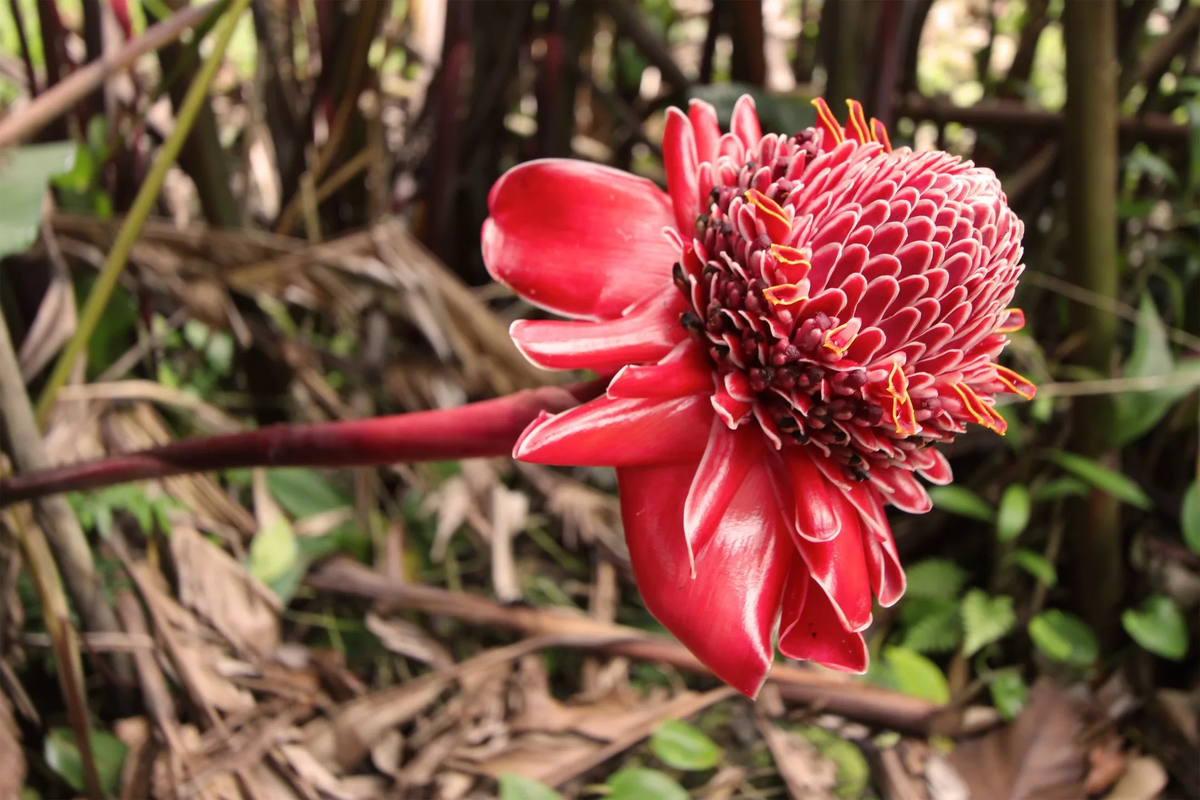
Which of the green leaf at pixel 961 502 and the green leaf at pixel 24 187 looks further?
the green leaf at pixel 961 502

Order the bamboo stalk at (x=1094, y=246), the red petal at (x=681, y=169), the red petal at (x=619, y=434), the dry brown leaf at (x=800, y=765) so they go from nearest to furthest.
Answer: the red petal at (x=619, y=434) < the red petal at (x=681, y=169) < the dry brown leaf at (x=800, y=765) < the bamboo stalk at (x=1094, y=246)

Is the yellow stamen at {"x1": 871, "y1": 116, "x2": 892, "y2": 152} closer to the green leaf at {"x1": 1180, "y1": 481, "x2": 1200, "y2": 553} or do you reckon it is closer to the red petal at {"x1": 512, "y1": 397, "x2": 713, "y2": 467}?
the red petal at {"x1": 512, "y1": 397, "x2": 713, "y2": 467}

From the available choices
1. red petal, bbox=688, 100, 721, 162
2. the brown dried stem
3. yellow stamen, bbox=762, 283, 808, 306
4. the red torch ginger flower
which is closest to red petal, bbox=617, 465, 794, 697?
the red torch ginger flower

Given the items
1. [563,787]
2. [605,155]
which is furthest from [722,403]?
[605,155]

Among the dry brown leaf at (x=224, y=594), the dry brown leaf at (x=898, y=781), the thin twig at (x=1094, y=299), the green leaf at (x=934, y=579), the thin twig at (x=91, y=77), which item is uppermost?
the thin twig at (x=91, y=77)

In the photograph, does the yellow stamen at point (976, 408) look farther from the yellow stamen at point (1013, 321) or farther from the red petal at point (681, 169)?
the red petal at point (681, 169)

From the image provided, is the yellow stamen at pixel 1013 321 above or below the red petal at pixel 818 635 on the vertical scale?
above

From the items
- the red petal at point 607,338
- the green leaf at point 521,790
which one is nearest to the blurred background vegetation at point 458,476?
the green leaf at point 521,790
